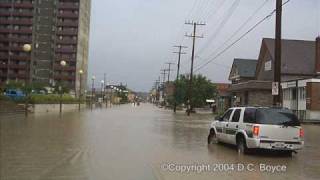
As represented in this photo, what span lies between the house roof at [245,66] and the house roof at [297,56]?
1130 cm

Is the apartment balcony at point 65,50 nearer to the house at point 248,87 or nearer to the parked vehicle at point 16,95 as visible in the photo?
the house at point 248,87

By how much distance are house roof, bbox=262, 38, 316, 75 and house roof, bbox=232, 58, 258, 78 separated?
445 inches

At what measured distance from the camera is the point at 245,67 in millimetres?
85875

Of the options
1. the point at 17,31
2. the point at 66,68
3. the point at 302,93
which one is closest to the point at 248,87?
the point at 302,93

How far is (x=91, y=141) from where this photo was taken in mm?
21875

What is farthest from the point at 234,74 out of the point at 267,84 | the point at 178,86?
the point at 267,84

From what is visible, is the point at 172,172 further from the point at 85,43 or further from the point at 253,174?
the point at 85,43

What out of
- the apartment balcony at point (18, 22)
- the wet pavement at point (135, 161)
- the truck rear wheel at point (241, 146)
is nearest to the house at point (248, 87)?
the wet pavement at point (135, 161)

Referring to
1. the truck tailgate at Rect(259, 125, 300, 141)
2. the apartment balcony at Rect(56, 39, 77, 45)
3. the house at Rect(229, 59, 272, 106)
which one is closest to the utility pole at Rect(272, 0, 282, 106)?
the truck tailgate at Rect(259, 125, 300, 141)

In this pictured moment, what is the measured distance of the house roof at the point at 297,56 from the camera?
66.8 meters

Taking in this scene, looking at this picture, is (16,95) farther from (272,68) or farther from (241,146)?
(241,146)

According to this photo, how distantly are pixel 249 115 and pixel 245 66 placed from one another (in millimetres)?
68871

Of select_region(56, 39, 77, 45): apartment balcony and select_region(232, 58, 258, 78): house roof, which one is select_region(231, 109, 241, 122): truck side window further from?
select_region(56, 39, 77, 45): apartment balcony

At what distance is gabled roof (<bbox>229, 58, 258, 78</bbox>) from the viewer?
84062 mm
